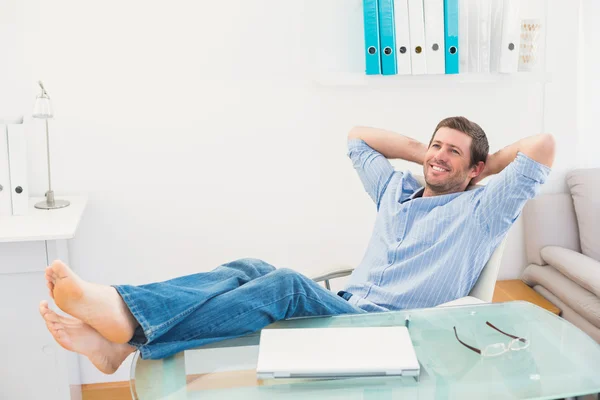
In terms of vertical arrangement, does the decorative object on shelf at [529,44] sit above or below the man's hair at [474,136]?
above

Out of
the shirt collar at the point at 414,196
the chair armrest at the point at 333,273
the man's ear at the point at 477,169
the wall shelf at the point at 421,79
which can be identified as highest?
the wall shelf at the point at 421,79

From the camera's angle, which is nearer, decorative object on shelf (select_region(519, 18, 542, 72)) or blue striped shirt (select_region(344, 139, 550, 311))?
blue striped shirt (select_region(344, 139, 550, 311))

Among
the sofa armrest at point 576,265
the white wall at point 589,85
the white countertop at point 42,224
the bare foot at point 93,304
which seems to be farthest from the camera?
the white wall at point 589,85

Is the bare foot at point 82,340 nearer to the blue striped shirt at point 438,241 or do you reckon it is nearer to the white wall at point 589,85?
the blue striped shirt at point 438,241

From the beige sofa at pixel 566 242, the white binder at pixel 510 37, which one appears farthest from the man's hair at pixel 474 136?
the beige sofa at pixel 566 242

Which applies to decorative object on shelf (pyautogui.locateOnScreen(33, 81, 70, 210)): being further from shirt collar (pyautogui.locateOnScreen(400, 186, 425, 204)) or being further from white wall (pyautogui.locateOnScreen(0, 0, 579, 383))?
shirt collar (pyautogui.locateOnScreen(400, 186, 425, 204))

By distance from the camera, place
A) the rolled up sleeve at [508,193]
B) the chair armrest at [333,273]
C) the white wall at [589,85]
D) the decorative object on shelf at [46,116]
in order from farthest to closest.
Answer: the white wall at [589,85], the decorative object on shelf at [46,116], the chair armrest at [333,273], the rolled up sleeve at [508,193]

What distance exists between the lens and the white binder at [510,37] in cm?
275

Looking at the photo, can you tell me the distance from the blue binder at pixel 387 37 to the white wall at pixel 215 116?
0.15m

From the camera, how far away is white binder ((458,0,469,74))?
2.75 metres

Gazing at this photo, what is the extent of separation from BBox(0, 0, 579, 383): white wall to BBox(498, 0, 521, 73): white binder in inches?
7.1

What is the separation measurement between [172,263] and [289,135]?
30.3 inches

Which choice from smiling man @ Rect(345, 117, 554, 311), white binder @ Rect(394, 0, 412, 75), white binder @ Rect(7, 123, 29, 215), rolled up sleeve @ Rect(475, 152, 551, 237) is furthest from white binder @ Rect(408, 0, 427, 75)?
white binder @ Rect(7, 123, 29, 215)

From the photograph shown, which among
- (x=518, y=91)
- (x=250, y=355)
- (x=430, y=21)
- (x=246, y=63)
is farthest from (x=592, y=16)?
(x=250, y=355)
